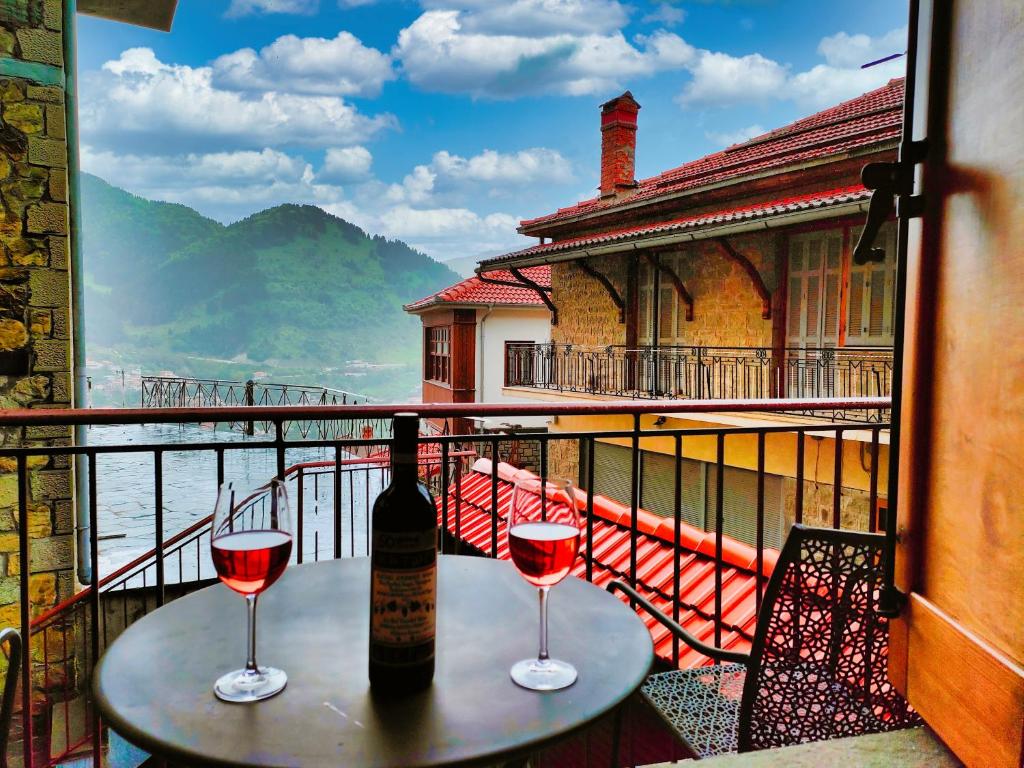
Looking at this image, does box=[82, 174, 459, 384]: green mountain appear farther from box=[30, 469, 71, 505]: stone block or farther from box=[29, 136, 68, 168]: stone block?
box=[30, 469, 71, 505]: stone block

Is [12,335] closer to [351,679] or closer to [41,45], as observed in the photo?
[41,45]

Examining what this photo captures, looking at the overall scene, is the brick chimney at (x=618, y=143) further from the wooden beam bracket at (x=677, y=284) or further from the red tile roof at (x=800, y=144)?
the wooden beam bracket at (x=677, y=284)

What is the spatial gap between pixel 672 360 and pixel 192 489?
22.3 ft

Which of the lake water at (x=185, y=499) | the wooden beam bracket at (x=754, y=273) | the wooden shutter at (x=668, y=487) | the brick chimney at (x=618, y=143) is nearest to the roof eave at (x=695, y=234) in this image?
the wooden beam bracket at (x=754, y=273)

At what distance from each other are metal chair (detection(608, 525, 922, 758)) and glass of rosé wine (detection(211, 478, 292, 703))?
0.77m

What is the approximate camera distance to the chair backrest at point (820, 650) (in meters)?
1.46

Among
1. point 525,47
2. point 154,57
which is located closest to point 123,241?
point 154,57

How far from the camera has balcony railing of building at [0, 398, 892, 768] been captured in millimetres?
1937

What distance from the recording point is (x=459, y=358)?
17016mm

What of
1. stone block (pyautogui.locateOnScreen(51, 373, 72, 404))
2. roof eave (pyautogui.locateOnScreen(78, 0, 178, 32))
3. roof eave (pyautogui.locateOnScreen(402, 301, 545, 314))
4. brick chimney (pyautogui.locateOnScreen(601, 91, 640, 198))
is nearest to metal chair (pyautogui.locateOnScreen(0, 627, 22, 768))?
stone block (pyautogui.locateOnScreen(51, 373, 72, 404))

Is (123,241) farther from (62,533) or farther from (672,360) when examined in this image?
(62,533)

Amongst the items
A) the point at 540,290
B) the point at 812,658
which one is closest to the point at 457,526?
the point at 812,658

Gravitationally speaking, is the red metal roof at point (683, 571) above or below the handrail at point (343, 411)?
below

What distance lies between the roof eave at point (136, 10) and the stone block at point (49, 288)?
200cm
